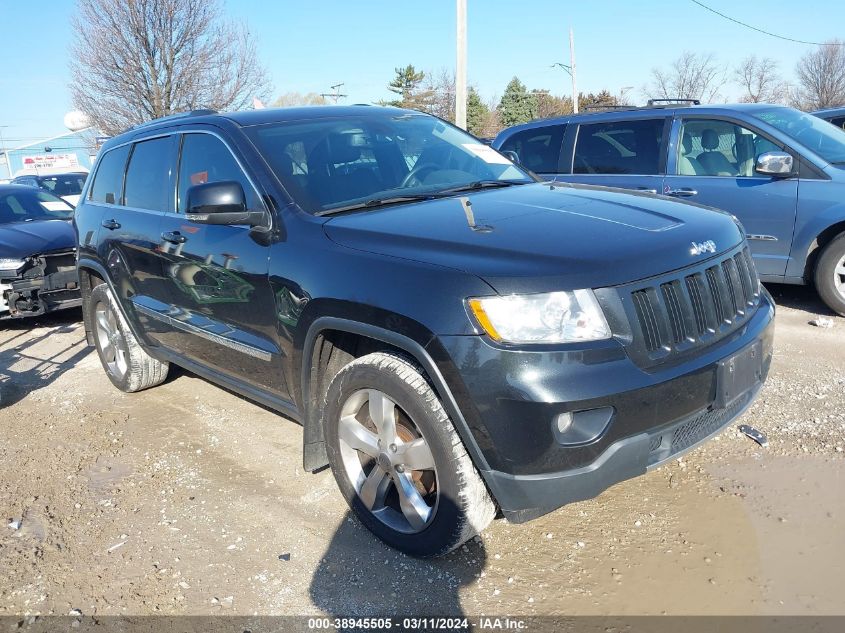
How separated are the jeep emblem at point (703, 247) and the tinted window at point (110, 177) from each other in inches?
153

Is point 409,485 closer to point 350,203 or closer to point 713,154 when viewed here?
point 350,203

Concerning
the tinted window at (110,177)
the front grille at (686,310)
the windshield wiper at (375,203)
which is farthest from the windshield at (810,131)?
the tinted window at (110,177)

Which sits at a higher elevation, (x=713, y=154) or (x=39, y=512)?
(x=713, y=154)

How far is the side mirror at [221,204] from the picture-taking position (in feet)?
10.2

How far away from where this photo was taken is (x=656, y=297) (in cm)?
246

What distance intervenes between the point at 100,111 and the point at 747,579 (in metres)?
20.0

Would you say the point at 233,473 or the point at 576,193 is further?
the point at 233,473

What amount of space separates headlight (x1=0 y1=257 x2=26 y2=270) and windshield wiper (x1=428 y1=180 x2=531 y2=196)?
18.1ft

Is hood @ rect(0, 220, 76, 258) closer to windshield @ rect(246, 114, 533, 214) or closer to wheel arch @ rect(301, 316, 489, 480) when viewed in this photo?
windshield @ rect(246, 114, 533, 214)

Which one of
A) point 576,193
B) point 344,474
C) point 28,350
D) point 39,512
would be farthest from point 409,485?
point 28,350

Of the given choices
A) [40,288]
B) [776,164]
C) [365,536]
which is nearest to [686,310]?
[365,536]

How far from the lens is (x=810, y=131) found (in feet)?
20.4

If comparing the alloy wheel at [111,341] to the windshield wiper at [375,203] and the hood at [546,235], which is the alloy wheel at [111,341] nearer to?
the windshield wiper at [375,203]

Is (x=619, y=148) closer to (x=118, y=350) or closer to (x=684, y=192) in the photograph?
(x=684, y=192)
